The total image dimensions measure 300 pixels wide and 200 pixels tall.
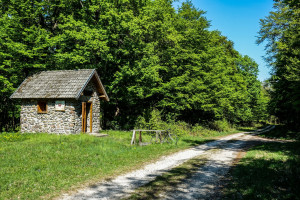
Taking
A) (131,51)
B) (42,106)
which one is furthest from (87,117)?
(131,51)

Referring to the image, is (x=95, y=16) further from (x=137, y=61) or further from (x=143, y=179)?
(x=143, y=179)

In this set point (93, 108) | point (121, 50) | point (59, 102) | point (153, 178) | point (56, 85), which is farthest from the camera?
point (121, 50)

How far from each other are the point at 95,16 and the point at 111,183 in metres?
23.0

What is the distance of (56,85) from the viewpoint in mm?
20453

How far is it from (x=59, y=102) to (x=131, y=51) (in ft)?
30.1

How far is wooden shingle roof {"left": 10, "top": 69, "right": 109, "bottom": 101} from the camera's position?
63.6ft

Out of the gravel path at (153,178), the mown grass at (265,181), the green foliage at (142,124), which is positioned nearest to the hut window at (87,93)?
the green foliage at (142,124)

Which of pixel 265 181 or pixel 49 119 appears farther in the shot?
pixel 49 119

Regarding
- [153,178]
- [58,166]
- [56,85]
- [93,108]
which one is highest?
[56,85]

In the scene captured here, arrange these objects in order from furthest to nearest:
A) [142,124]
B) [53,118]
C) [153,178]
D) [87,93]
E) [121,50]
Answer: [142,124]
[121,50]
[87,93]
[53,118]
[153,178]

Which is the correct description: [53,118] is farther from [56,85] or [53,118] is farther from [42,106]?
[56,85]

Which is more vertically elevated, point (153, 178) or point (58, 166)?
point (58, 166)

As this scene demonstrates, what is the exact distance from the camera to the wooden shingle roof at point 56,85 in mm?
19375

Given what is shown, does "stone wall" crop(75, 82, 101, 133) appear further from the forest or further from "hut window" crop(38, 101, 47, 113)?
"hut window" crop(38, 101, 47, 113)
